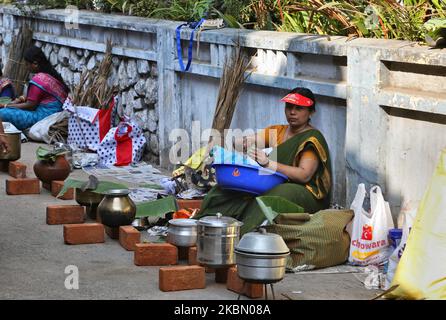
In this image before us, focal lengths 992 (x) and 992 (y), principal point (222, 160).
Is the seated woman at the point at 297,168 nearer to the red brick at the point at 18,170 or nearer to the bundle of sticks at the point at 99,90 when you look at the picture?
the red brick at the point at 18,170

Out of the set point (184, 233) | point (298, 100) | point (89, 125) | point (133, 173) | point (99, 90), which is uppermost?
point (298, 100)

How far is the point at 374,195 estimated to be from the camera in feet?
21.2

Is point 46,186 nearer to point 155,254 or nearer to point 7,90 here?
point 155,254

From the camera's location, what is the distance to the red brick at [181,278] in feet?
19.0

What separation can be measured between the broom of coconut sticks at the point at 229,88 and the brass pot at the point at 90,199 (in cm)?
131

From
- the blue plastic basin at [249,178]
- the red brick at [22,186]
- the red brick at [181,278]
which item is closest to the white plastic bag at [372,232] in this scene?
the blue plastic basin at [249,178]

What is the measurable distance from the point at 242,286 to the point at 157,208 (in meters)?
1.88

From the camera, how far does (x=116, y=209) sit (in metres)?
7.04

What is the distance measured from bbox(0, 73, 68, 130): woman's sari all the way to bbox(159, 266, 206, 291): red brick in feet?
21.3

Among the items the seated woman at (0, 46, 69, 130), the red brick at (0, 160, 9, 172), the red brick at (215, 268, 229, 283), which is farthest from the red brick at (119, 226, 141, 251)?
the seated woman at (0, 46, 69, 130)

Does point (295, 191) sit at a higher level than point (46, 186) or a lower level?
higher

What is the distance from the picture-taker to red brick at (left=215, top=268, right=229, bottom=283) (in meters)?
6.01

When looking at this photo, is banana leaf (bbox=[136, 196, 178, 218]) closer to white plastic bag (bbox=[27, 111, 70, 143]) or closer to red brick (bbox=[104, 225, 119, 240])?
Answer: red brick (bbox=[104, 225, 119, 240])

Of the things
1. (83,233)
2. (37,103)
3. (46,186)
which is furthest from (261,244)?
(37,103)
